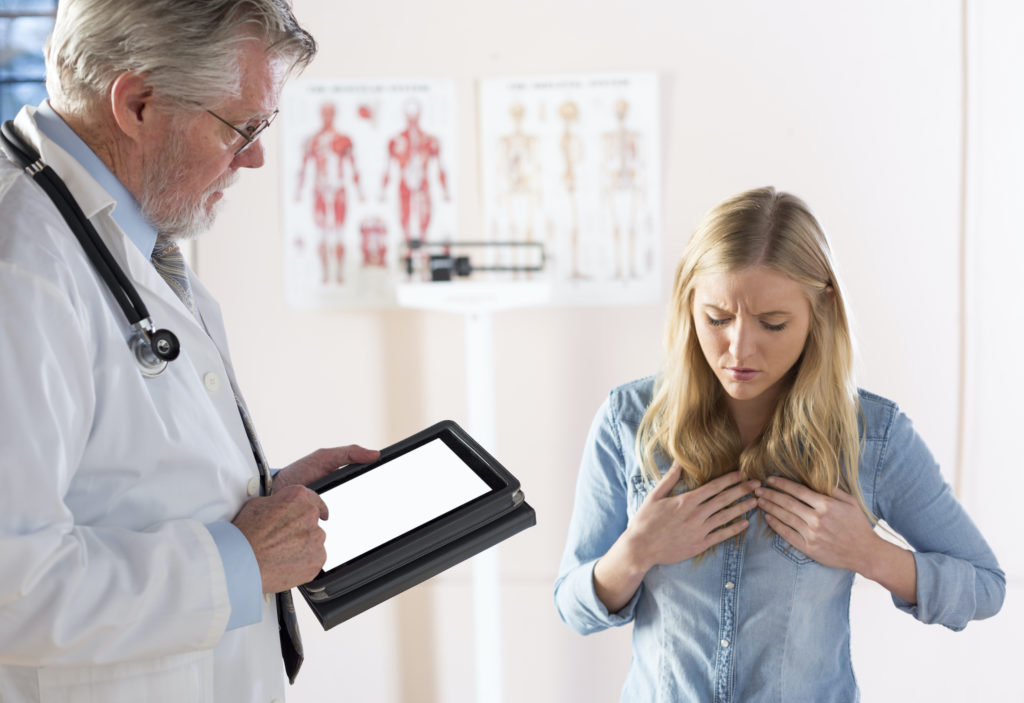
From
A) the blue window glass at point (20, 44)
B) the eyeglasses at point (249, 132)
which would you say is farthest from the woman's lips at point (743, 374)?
the blue window glass at point (20, 44)

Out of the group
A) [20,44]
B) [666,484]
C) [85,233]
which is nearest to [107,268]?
[85,233]

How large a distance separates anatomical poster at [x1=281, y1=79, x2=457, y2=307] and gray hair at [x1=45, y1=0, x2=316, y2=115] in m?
1.49

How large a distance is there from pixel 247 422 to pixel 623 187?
63.5 inches

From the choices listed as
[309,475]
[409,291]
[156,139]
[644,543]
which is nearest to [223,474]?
[309,475]

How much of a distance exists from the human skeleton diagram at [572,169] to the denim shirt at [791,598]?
123 cm

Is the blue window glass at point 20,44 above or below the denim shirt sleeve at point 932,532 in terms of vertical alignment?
above

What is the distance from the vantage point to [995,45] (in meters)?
2.37

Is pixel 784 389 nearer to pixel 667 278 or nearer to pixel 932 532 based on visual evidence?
pixel 932 532

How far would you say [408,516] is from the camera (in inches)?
45.6

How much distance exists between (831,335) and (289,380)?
1.71m

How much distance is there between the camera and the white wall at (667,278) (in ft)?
7.88

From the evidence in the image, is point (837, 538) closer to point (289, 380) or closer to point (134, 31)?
point (134, 31)

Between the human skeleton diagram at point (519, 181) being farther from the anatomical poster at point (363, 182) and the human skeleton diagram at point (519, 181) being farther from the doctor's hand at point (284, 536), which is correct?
the doctor's hand at point (284, 536)

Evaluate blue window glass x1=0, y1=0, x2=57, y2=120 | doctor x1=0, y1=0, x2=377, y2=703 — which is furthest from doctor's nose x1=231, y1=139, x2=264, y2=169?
blue window glass x1=0, y1=0, x2=57, y2=120
